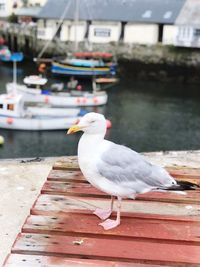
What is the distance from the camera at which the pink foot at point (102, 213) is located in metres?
3.39

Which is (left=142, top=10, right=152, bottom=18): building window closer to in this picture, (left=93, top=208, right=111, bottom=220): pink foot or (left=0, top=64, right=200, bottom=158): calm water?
(left=0, top=64, right=200, bottom=158): calm water

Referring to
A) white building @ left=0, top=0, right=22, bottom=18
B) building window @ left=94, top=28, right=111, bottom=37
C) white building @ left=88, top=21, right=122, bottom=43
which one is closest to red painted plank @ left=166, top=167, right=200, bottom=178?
white building @ left=88, top=21, right=122, bottom=43

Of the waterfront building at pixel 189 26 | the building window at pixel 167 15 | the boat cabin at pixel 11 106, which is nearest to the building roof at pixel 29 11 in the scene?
the building window at pixel 167 15

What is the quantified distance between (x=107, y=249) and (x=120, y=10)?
35919 millimetres

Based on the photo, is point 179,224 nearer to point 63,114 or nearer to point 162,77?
point 63,114

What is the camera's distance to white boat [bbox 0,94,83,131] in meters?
18.8

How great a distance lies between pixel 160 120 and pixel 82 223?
18.5 m

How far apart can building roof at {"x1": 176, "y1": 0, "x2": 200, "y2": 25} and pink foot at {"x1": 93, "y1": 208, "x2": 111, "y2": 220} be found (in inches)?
1262

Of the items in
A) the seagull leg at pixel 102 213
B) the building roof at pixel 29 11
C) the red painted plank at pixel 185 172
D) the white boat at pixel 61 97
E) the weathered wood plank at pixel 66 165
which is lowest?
the white boat at pixel 61 97

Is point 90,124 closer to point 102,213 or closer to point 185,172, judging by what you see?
point 102,213

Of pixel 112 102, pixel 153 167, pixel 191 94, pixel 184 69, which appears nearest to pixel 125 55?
pixel 184 69

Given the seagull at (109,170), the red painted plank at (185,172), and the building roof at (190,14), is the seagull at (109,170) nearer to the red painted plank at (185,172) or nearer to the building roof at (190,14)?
the red painted plank at (185,172)

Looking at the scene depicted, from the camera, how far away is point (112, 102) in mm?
25047

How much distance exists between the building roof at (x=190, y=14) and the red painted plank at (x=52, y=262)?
32.7m
